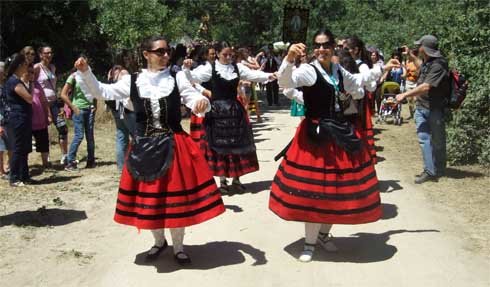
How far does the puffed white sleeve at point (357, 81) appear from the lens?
5582 mm

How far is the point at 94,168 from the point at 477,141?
5800mm

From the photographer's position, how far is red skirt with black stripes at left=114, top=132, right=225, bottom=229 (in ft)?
17.0

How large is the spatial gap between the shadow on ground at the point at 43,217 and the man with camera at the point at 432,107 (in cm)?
444

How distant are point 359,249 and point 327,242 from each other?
0.30 meters

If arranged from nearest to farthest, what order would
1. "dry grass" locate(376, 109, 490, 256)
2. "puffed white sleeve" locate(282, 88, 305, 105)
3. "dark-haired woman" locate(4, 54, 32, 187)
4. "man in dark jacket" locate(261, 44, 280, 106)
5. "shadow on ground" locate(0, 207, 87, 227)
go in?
"puffed white sleeve" locate(282, 88, 305, 105) → "dry grass" locate(376, 109, 490, 256) → "shadow on ground" locate(0, 207, 87, 227) → "dark-haired woman" locate(4, 54, 32, 187) → "man in dark jacket" locate(261, 44, 280, 106)

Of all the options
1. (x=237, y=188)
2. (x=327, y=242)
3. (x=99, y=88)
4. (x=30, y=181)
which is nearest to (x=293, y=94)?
(x=327, y=242)

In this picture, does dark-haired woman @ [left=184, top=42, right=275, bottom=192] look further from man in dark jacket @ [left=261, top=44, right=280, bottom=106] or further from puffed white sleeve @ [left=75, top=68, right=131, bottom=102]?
man in dark jacket @ [left=261, top=44, right=280, bottom=106]

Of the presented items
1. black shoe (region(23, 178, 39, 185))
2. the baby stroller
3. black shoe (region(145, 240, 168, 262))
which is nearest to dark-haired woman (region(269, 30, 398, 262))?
black shoe (region(145, 240, 168, 262))

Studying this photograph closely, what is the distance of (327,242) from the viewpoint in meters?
5.82

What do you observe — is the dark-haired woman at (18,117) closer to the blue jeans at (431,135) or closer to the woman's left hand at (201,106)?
the woman's left hand at (201,106)

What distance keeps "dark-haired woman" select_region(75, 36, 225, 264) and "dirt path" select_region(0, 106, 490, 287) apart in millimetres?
488

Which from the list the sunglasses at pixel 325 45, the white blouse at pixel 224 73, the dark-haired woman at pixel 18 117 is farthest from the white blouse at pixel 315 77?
the dark-haired woman at pixel 18 117

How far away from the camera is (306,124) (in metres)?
5.53

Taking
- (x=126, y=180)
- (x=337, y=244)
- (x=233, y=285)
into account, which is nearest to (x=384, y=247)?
(x=337, y=244)
